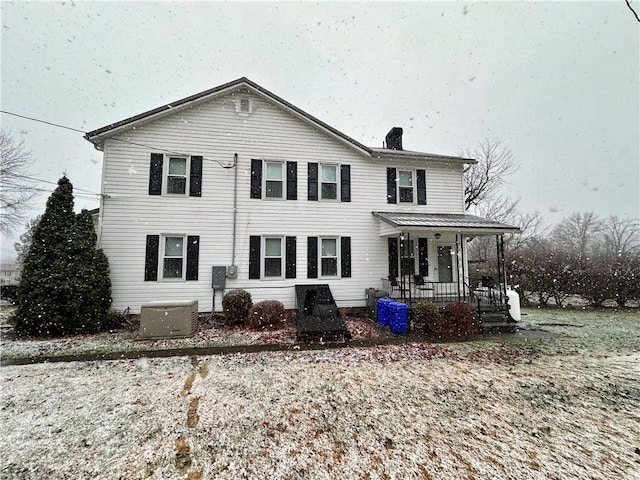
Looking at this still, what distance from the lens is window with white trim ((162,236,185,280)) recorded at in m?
9.19

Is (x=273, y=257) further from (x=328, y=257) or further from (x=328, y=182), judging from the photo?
(x=328, y=182)

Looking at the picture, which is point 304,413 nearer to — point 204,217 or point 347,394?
point 347,394

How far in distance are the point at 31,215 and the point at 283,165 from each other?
82.5 ft

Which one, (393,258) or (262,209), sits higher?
(262,209)

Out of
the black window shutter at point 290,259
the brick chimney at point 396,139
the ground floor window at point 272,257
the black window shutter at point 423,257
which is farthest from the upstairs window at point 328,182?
the brick chimney at point 396,139

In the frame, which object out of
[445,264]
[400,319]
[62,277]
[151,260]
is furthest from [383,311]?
[62,277]

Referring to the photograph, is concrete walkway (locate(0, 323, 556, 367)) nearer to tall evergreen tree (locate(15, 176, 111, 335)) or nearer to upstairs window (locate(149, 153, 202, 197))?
tall evergreen tree (locate(15, 176, 111, 335))

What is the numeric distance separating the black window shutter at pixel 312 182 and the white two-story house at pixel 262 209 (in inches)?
1.6

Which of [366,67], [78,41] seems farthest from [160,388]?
[366,67]

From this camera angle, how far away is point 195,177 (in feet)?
31.3

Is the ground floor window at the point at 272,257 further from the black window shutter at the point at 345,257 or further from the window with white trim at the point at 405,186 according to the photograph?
the window with white trim at the point at 405,186

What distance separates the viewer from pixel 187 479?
2584mm

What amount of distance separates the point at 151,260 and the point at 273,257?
13.1 feet

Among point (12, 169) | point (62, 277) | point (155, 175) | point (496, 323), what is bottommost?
point (496, 323)
